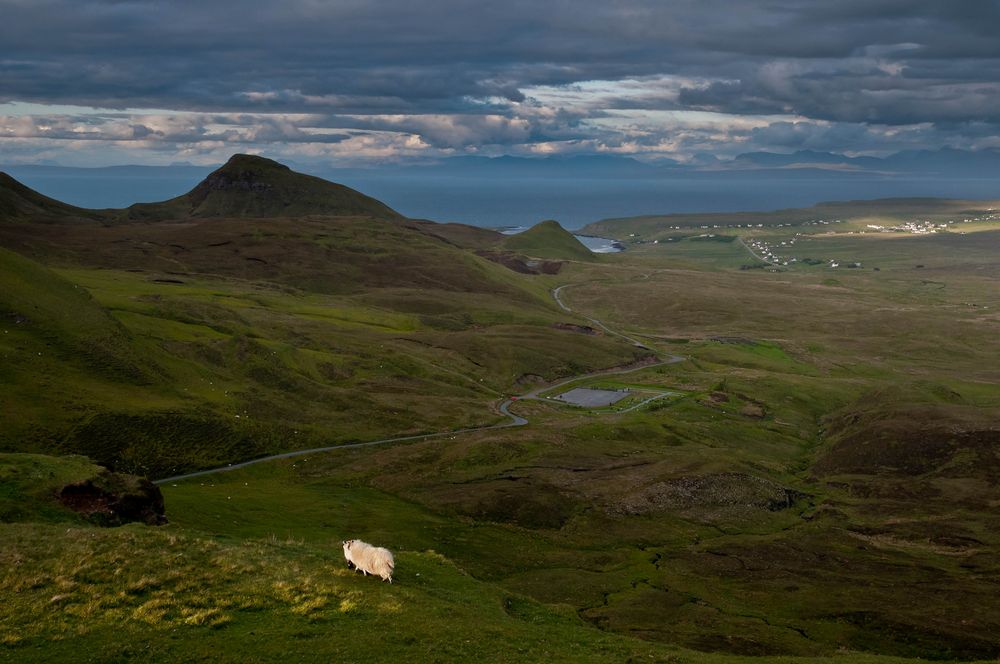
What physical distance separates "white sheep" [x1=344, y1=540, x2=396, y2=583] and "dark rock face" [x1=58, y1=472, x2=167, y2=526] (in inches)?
706

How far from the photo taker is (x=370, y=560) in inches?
1505

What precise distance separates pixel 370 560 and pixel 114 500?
20648mm

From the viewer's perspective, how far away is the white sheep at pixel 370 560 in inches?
1497

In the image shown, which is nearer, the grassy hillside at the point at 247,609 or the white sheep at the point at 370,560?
the grassy hillside at the point at 247,609

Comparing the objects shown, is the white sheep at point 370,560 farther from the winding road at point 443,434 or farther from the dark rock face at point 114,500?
the winding road at point 443,434

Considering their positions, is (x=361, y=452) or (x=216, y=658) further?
(x=361, y=452)

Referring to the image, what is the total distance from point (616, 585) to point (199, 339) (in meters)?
94.1

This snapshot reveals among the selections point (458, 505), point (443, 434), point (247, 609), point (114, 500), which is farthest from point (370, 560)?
point (443, 434)

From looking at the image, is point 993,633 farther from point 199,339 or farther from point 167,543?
point 199,339

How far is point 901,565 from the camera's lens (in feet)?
247

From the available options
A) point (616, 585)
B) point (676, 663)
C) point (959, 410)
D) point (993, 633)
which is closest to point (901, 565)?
point (993, 633)

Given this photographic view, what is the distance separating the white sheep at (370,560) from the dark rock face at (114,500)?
17.9 metres

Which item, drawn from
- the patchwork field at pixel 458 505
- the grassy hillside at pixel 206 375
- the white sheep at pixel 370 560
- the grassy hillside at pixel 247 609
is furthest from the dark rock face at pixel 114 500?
the grassy hillside at pixel 206 375

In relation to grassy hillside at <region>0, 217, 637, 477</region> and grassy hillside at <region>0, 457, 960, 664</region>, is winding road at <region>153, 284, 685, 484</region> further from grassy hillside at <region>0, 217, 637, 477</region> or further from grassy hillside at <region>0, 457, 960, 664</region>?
grassy hillside at <region>0, 457, 960, 664</region>
